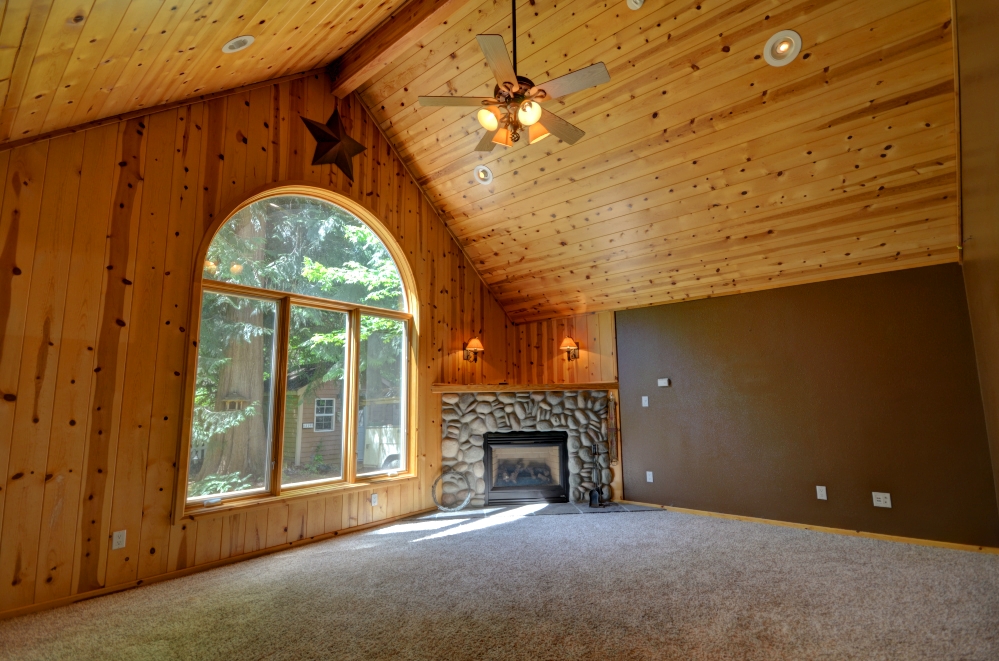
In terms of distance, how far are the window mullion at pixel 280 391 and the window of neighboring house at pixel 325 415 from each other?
37 centimetres

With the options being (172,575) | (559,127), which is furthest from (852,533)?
(172,575)

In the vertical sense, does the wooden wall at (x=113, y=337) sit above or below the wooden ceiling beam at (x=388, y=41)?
below

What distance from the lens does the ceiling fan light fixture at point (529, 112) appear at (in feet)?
8.93

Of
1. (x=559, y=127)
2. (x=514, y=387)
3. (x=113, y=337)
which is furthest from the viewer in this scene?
(x=514, y=387)

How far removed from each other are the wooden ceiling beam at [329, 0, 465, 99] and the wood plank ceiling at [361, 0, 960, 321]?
0.38 m

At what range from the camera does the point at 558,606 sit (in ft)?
9.25

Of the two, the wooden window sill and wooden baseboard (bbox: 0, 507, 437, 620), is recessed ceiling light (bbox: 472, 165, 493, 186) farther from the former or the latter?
wooden baseboard (bbox: 0, 507, 437, 620)

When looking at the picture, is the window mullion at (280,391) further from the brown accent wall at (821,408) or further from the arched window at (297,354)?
the brown accent wall at (821,408)

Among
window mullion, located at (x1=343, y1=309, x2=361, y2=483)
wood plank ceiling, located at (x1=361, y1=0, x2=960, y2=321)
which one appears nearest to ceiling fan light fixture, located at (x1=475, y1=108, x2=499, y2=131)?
wood plank ceiling, located at (x1=361, y1=0, x2=960, y2=321)

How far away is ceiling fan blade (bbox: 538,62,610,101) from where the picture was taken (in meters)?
2.48

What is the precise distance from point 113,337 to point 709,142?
4.61m

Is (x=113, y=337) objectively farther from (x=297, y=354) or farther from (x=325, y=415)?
(x=325, y=415)

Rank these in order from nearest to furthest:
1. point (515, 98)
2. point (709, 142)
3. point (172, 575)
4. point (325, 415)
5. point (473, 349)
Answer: point (515, 98) → point (172, 575) → point (709, 142) → point (325, 415) → point (473, 349)

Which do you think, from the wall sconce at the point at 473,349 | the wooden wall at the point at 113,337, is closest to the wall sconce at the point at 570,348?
the wall sconce at the point at 473,349
